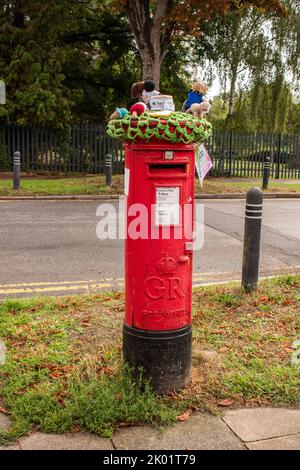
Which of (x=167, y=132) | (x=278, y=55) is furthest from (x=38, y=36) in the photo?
(x=167, y=132)

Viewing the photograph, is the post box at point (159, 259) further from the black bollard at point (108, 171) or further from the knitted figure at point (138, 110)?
the black bollard at point (108, 171)

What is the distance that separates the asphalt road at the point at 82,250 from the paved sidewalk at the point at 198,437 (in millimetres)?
2990

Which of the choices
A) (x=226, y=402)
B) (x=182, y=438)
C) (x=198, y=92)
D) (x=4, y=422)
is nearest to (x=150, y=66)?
(x=198, y=92)

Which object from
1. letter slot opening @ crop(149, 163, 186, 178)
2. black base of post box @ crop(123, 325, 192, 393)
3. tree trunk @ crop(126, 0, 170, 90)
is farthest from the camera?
tree trunk @ crop(126, 0, 170, 90)

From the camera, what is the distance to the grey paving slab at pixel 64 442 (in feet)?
9.51

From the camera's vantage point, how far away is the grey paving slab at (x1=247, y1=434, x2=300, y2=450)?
9.66 ft

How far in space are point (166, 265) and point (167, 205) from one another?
389mm

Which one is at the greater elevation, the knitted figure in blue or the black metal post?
the knitted figure in blue

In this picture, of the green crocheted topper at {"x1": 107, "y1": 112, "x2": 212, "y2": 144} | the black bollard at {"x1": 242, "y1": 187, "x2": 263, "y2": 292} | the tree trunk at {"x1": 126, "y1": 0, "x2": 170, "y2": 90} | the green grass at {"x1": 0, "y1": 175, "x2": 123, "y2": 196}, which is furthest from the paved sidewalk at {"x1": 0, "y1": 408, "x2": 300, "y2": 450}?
the tree trunk at {"x1": 126, "y1": 0, "x2": 170, "y2": 90}

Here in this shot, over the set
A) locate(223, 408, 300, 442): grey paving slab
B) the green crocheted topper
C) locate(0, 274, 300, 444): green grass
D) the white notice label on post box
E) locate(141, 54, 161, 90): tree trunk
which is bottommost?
locate(223, 408, 300, 442): grey paving slab

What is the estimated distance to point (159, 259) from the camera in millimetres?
3438

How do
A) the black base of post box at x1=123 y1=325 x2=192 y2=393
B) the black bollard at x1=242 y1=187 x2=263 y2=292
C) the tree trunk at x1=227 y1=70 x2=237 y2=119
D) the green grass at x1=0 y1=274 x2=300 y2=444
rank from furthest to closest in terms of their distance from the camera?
the tree trunk at x1=227 y1=70 x2=237 y2=119
the black bollard at x1=242 y1=187 x2=263 y2=292
the black base of post box at x1=123 y1=325 x2=192 y2=393
the green grass at x1=0 y1=274 x2=300 y2=444

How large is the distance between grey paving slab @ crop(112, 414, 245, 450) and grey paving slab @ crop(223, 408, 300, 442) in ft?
0.25

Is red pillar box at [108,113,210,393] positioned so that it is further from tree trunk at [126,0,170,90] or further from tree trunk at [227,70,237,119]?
tree trunk at [227,70,237,119]
